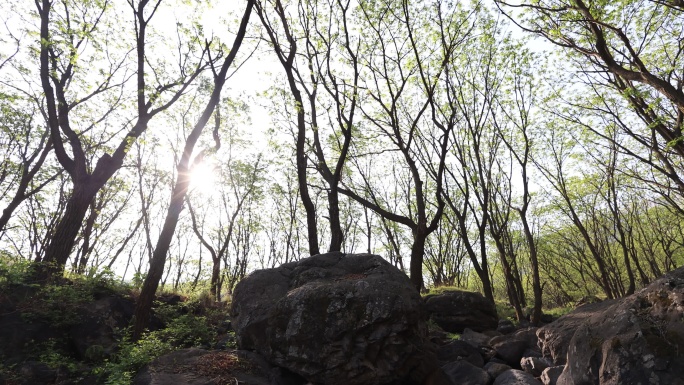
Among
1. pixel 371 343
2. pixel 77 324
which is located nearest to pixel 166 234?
pixel 77 324

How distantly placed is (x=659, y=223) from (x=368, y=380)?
3313 cm

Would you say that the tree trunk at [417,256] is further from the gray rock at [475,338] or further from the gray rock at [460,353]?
the gray rock at [460,353]

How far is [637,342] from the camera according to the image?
14.3 ft

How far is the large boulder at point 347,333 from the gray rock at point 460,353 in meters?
1.50

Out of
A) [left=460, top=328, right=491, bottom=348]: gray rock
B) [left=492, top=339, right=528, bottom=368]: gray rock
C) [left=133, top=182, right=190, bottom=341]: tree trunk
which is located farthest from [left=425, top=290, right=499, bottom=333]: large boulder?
[left=133, top=182, right=190, bottom=341]: tree trunk

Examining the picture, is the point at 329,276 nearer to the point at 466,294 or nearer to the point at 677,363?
the point at 677,363

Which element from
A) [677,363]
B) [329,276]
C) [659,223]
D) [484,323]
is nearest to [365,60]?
[329,276]

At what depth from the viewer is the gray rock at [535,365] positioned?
23.3ft

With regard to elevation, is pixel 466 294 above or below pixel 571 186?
below

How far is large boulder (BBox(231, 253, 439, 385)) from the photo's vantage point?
6.19m

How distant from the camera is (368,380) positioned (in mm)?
6141

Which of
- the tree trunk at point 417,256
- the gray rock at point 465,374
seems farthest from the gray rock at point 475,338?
the gray rock at point 465,374

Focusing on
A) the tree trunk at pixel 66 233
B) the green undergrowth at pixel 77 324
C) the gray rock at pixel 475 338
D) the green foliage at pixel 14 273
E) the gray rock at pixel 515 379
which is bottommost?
the gray rock at pixel 515 379

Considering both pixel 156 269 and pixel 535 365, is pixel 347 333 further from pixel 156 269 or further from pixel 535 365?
pixel 156 269
